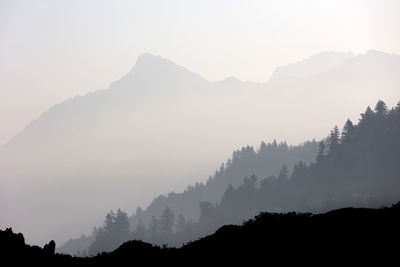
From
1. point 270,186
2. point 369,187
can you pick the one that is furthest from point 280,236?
point 270,186

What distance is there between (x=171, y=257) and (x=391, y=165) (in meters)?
143

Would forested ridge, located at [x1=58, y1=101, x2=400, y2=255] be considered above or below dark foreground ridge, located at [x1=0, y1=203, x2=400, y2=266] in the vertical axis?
above

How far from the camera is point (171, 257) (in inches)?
918

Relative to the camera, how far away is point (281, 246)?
20797 millimetres

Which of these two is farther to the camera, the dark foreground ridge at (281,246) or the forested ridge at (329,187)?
the forested ridge at (329,187)

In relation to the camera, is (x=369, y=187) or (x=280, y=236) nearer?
(x=280, y=236)

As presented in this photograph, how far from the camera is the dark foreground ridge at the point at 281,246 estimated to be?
63.0 ft

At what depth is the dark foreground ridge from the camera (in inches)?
755

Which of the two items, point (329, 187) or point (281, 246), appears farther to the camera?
point (329, 187)

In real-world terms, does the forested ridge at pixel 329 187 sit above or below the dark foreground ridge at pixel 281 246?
above

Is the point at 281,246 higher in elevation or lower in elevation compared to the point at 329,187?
lower

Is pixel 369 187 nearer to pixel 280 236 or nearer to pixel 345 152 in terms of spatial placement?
pixel 345 152

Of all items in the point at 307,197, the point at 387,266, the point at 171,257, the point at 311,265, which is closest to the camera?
the point at 387,266

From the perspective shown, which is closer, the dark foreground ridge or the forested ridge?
the dark foreground ridge
